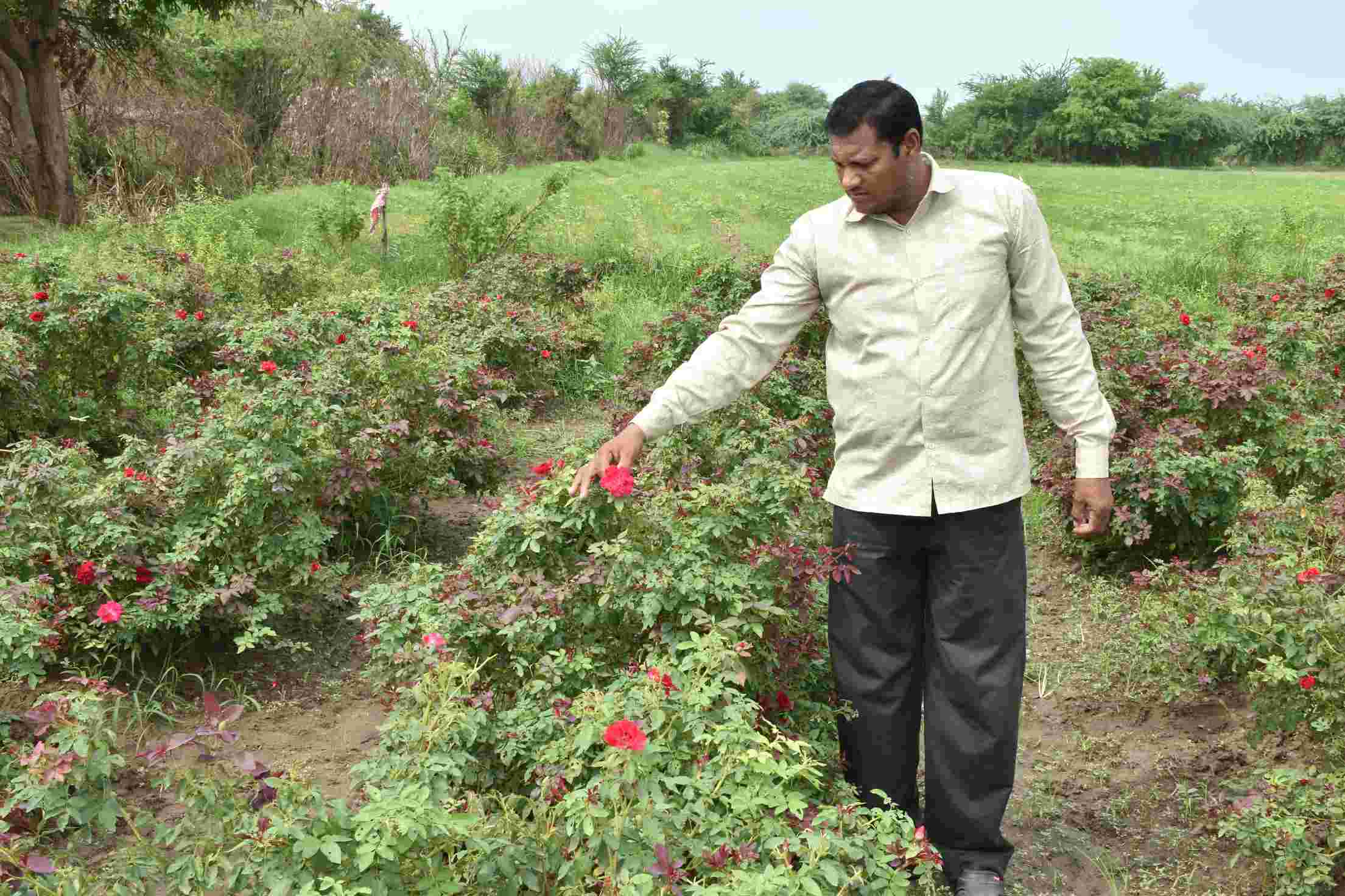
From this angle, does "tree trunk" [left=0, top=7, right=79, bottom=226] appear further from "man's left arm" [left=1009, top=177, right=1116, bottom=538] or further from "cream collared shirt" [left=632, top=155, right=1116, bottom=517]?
"man's left arm" [left=1009, top=177, right=1116, bottom=538]

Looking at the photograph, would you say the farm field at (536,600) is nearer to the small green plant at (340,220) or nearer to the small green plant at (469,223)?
the small green plant at (469,223)

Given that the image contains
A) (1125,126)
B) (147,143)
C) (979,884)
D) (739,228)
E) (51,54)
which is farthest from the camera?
(1125,126)

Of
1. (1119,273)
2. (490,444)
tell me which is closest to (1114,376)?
(490,444)

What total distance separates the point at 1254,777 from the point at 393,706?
90.0 inches

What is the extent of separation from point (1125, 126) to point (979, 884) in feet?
99.5

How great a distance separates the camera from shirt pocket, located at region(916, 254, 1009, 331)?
2400 millimetres

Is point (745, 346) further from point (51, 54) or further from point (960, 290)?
point (51, 54)

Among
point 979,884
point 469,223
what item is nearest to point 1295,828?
point 979,884

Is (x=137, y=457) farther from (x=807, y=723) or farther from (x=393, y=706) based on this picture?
(x=807, y=723)

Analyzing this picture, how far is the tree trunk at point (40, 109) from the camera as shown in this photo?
12.3 meters

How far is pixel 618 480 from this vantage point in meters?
2.30

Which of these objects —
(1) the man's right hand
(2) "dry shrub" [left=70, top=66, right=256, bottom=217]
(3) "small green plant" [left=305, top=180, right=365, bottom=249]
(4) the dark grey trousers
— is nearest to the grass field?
(3) "small green plant" [left=305, top=180, right=365, bottom=249]

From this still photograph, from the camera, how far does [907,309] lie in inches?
95.7

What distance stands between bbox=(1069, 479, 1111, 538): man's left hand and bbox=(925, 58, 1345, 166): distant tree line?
2910 centimetres
